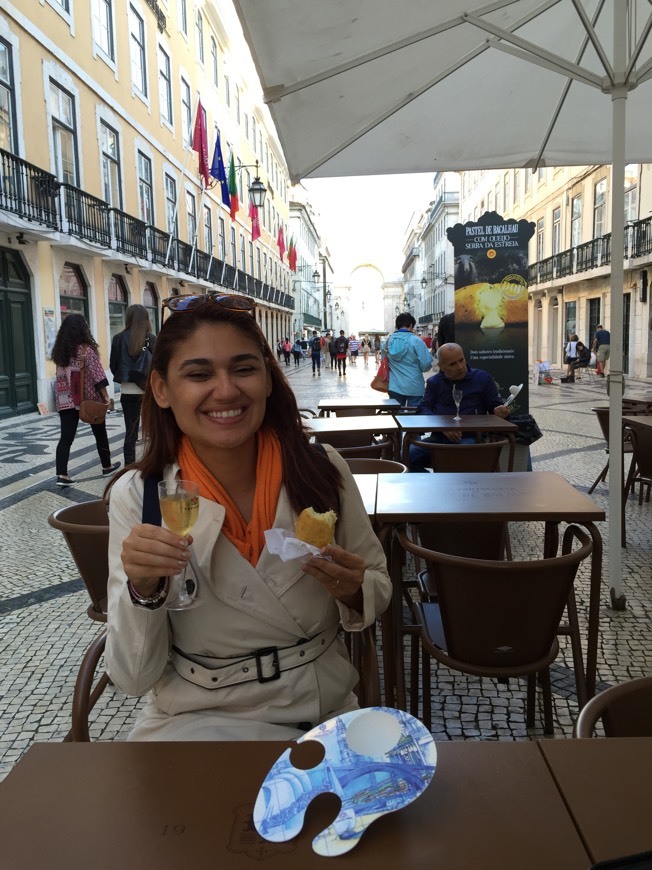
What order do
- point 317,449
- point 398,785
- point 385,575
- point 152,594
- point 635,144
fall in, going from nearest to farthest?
point 398,785
point 152,594
point 385,575
point 317,449
point 635,144

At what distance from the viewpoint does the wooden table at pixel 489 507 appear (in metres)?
2.34

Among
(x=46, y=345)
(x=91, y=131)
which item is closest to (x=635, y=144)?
(x=46, y=345)

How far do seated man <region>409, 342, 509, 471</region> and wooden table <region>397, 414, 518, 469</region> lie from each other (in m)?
0.10

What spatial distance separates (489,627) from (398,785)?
1.09 meters

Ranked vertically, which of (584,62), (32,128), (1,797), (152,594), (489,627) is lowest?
(489,627)

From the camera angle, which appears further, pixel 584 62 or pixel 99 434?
pixel 99 434

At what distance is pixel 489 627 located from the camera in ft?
6.32

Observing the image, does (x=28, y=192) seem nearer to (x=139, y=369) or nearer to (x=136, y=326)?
(x=136, y=326)

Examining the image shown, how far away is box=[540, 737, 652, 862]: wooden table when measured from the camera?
2.69 ft

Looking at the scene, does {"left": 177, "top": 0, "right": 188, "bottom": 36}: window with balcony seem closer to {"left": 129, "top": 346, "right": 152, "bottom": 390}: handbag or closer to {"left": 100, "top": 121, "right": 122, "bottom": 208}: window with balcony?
{"left": 100, "top": 121, "right": 122, "bottom": 208}: window with balcony

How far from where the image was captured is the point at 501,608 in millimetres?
1886

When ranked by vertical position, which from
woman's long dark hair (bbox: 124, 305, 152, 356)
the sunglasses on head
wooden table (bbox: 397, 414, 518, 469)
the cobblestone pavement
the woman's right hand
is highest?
woman's long dark hair (bbox: 124, 305, 152, 356)

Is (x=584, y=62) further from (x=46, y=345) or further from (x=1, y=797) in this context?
(x=46, y=345)

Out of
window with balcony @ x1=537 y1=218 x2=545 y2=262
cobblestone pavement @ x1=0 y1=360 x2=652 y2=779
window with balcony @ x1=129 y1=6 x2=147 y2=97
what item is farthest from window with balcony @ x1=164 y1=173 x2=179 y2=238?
window with balcony @ x1=537 y1=218 x2=545 y2=262
